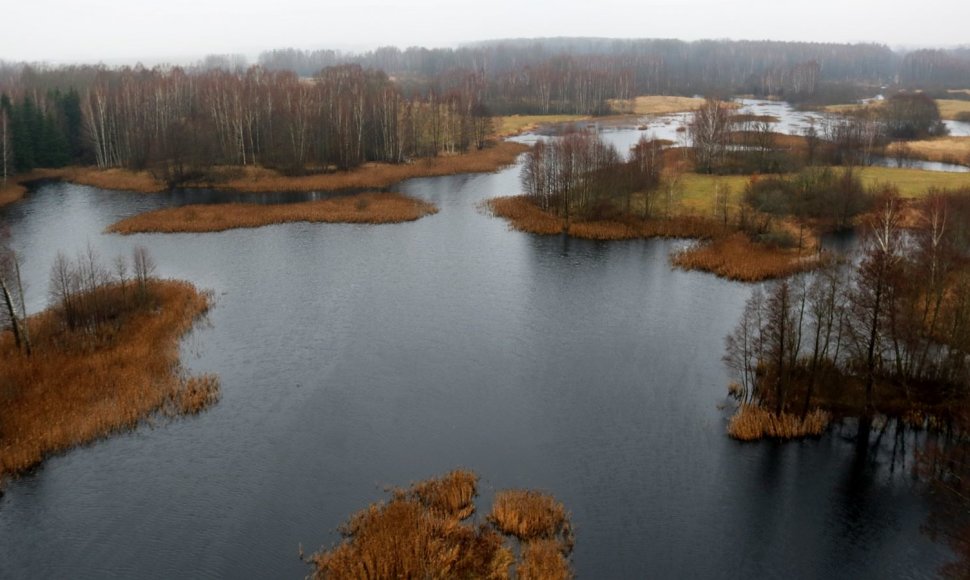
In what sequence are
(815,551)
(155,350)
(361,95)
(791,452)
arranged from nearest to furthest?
(815,551) → (791,452) → (155,350) → (361,95)

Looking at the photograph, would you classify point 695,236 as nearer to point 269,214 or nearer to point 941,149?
point 269,214

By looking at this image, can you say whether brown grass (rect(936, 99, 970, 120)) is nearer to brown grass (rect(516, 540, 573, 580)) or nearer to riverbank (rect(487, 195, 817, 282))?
riverbank (rect(487, 195, 817, 282))

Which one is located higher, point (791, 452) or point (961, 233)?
point (961, 233)

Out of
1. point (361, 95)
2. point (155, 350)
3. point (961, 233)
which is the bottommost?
point (155, 350)

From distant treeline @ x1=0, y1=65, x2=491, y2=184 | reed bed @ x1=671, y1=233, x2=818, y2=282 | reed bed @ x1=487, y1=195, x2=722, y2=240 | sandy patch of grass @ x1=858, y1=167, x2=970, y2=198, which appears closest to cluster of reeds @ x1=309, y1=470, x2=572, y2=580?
reed bed @ x1=671, y1=233, x2=818, y2=282

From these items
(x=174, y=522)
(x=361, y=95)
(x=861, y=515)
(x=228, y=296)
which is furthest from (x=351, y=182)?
(x=861, y=515)

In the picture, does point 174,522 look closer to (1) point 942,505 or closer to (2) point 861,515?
(2) point 861,515
